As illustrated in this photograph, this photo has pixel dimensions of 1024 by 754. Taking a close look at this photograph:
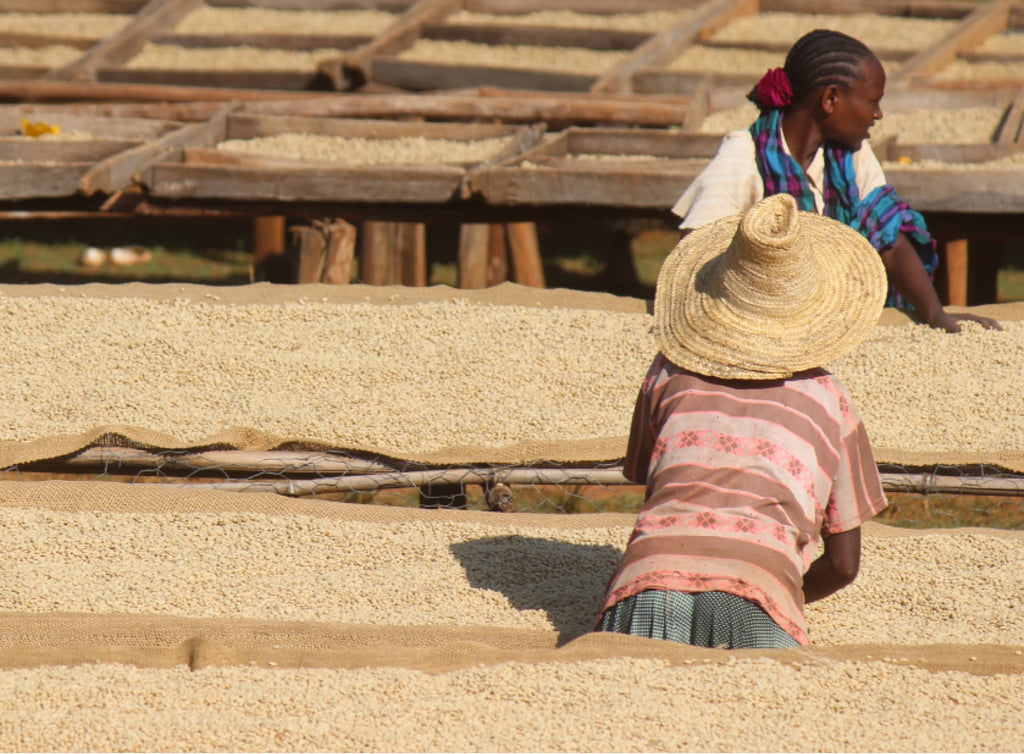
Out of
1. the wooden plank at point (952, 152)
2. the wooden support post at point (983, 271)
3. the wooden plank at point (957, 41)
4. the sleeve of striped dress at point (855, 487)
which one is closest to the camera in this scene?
the sleeve of striped dress at point (855, 487)

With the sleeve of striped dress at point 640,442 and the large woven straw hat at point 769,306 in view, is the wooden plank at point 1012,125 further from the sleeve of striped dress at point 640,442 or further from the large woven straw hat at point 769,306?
the sleeve of striped dress at point 640,442

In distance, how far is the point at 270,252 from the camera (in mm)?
5926

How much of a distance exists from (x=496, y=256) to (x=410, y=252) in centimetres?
61

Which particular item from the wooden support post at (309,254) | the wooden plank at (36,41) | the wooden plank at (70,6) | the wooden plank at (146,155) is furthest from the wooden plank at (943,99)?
the wooden plank at (70,6)

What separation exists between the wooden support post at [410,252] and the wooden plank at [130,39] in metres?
2.16

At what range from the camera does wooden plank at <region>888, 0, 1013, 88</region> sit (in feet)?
19.5

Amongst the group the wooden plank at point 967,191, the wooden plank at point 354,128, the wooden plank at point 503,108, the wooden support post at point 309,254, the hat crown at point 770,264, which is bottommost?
the hat crown at point 770,264

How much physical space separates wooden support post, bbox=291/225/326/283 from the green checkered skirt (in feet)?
10.6

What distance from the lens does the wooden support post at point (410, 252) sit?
5177 millimetres

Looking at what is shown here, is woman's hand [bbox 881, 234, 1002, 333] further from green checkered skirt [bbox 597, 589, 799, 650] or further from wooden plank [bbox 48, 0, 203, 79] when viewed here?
wooden plank [bbox 48, 0, 203, 79]

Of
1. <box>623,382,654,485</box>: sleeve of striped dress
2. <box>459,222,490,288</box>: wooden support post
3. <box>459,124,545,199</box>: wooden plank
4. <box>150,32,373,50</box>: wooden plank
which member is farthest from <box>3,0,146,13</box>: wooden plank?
<box>623,382,654,485</box>: sleeve of striped dress

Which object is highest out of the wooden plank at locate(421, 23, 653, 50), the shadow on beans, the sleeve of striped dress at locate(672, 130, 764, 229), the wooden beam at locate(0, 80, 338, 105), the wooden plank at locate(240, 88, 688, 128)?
the wooden plank at locate(421, 23, 653, 50)

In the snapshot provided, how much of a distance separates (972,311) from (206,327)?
226 cm

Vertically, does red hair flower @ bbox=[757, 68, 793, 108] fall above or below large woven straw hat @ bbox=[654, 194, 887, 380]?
above
